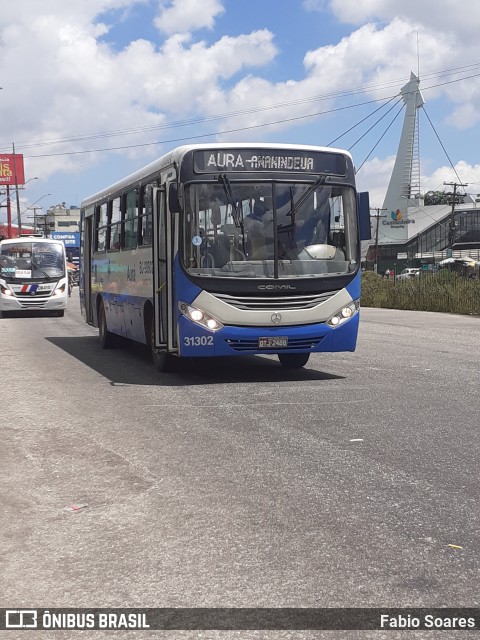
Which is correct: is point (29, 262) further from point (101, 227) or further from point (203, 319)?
point (203, 319)

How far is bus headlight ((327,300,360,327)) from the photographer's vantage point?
38.1 ft

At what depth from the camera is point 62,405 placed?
985cm

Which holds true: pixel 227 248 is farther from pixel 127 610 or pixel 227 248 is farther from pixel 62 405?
pixel 127 610

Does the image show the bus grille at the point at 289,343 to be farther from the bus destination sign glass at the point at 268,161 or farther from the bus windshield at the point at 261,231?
the bus destination sign glass at the point at 268,161

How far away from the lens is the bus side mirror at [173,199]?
1111cm

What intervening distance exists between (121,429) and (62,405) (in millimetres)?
1779

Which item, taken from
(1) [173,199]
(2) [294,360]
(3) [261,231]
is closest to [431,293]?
(2) [294,360]

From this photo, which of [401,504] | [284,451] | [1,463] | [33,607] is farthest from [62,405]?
[33,607]

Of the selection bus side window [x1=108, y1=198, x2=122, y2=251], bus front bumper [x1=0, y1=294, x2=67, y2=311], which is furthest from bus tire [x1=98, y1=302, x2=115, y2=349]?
bus front bumper [x1=0, y1=294, x2=67, y2=311]

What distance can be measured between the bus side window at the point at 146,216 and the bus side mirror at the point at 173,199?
3.75 ft

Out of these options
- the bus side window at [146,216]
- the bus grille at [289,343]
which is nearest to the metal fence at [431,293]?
the bus side window at [146,216]

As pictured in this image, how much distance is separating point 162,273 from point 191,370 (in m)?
1.74

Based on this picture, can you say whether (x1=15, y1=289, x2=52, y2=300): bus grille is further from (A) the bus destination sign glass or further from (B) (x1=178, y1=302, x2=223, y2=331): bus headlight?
(B) (x1=178, y1=302, x2=223, y2=331): bus headlight

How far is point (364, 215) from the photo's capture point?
1191 cm
